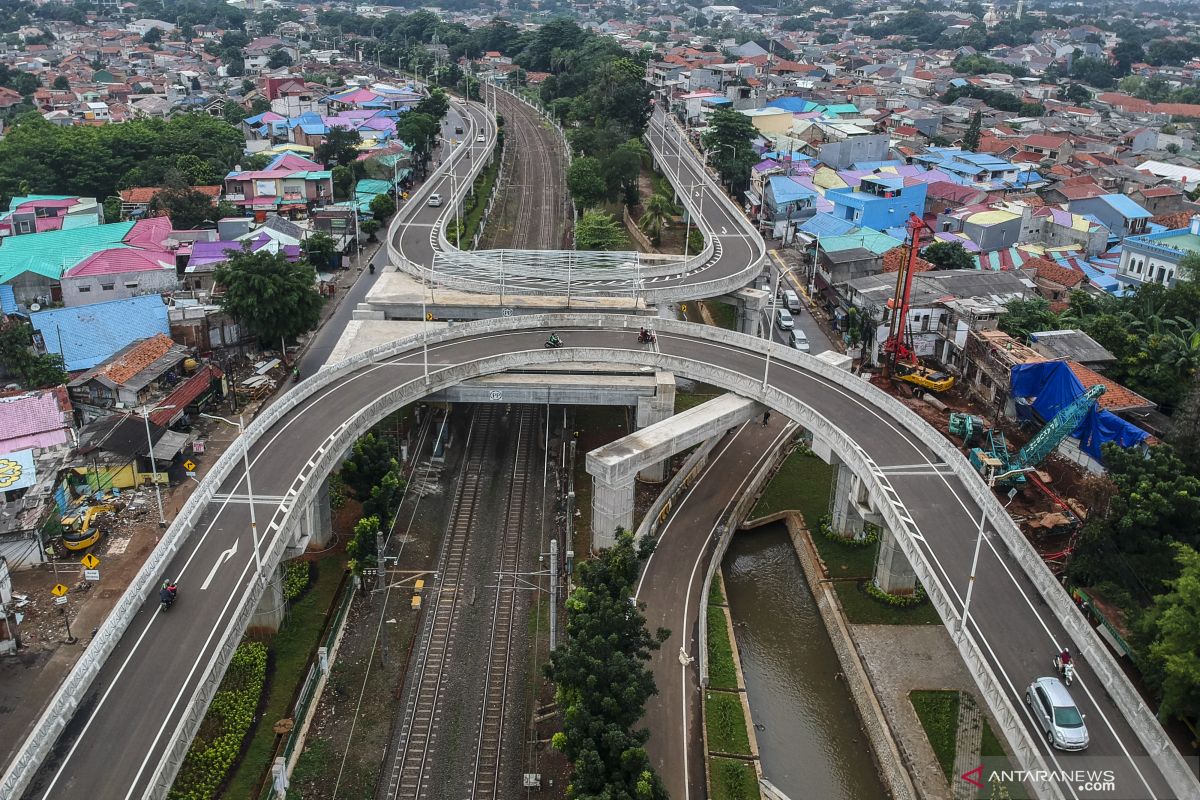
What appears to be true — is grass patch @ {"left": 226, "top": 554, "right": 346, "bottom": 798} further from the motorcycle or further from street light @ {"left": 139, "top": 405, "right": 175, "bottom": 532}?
the motorcycle

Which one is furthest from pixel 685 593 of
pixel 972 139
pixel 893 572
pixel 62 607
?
pixel 972 139

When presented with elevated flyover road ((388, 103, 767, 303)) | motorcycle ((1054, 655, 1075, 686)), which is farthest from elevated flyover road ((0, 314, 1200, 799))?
elevated flyover road ((388, 103, 767, 303))

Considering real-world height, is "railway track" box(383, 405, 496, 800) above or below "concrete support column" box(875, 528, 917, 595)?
below

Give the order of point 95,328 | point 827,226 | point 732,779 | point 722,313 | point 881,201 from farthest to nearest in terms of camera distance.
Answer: point 881,201
point 827,226
point 722,313
point 95,328
point 732,779

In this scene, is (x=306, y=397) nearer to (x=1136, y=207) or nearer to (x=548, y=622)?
(x=548, y=622)

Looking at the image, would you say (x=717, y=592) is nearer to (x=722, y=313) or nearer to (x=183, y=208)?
(x=722, y=313)
